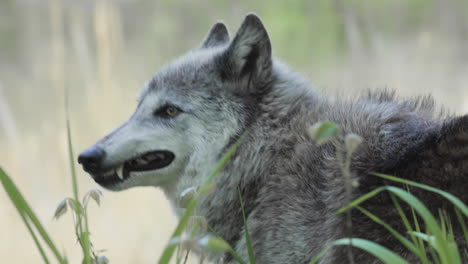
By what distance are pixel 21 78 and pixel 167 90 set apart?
289 inches

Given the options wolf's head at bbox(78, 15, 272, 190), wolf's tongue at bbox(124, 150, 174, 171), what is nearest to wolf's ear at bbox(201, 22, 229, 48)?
wolf's head at bbox(78, 15, 272, 190)

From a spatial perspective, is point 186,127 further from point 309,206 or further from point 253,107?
point 309,206

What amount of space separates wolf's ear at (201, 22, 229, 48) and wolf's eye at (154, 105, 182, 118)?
68 cm

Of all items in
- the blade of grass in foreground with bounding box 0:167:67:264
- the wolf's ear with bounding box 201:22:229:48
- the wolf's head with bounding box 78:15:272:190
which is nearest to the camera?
the blade of grass in foreground with bounding box 0:167:67:264

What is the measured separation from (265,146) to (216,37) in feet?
3.54

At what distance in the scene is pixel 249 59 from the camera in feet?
9.05

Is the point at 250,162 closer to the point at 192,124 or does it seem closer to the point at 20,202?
the point at 192,124

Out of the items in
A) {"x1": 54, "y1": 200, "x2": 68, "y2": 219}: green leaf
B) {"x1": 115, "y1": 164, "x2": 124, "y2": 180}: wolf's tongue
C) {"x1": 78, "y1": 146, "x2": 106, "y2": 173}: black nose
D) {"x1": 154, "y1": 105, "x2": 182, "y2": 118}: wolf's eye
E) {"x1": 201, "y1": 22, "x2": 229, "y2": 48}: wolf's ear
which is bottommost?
{"x1": 54, "y1": 200, "x2": 68, "y2": 219}: green leaf

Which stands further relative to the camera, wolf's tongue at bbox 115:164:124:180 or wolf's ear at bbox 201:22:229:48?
wolf's ear at bbox 201:22:229:48

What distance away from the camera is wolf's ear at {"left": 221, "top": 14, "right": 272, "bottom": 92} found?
106 inches

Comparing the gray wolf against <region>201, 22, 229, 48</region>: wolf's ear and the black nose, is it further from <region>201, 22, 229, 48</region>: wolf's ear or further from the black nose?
<region>201, 22, 229, 48</region>: wolf's ear

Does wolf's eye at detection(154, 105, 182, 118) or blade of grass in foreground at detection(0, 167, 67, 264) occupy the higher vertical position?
wolf's eye at detection(154, 105, 182, 118)

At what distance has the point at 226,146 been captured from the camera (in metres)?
2.69

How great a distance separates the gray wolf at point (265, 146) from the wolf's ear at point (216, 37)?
10.3 inches
